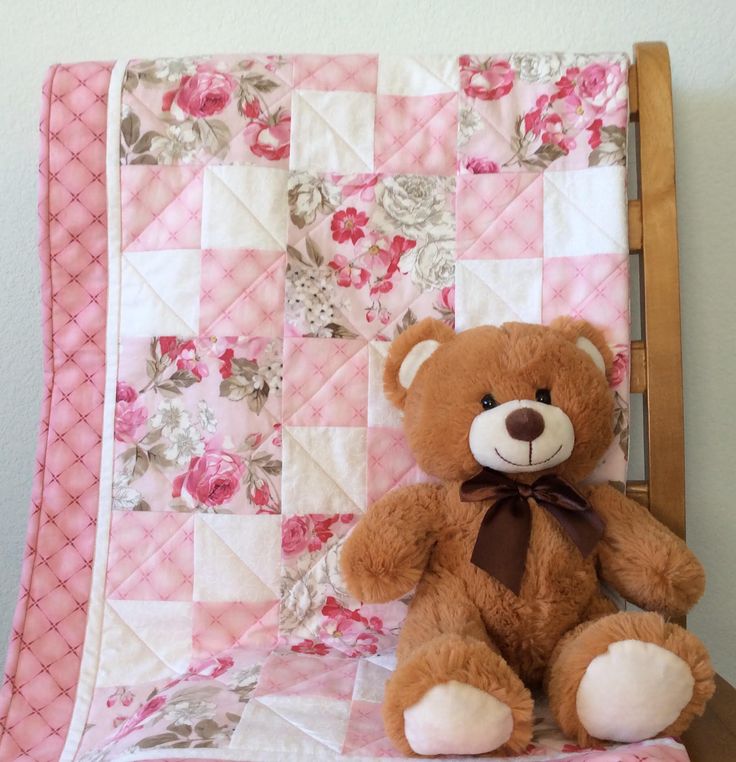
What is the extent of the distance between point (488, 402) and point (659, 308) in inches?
10.9

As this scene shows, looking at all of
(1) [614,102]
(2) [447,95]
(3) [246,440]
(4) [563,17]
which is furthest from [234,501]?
(4) [563,17]

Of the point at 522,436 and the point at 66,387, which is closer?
the point at 522,436

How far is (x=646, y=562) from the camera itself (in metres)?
0.83

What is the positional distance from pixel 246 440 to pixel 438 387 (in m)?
0.27

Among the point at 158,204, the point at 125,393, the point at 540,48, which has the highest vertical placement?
the point at 540,48

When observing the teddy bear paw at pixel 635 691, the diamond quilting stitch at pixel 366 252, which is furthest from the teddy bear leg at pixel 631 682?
the diamond quilting stitch at pixel 366 252

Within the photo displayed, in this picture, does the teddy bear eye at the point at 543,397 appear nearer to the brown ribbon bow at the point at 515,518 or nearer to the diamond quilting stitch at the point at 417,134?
the brown ribbon bow at the point at 515,518

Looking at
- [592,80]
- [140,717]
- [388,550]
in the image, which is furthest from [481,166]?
[140,717]

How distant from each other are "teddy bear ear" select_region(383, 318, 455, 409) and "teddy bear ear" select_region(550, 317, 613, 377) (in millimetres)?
126

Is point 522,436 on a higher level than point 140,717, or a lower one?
higher

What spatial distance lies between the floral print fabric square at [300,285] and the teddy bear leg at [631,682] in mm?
268

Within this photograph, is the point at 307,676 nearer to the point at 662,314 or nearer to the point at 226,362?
the point at 226,362

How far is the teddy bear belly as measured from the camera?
32.1 inches

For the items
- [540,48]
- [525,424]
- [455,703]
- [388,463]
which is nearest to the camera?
[455,703]
